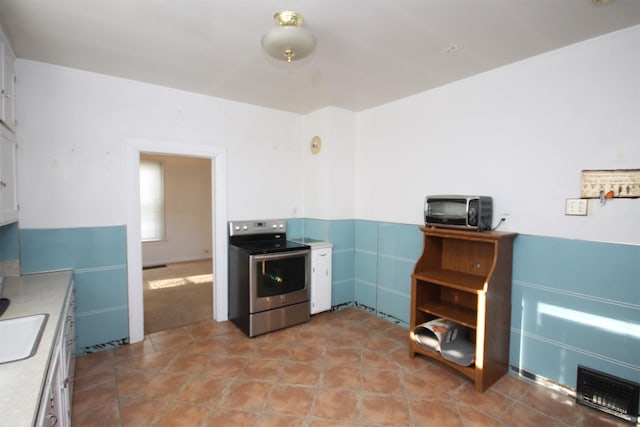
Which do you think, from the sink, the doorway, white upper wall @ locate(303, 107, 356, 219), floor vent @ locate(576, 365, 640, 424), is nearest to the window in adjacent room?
the doorway

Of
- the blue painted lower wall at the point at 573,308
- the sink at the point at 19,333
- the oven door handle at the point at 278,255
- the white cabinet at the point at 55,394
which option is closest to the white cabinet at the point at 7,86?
the sink at the point at 19,333

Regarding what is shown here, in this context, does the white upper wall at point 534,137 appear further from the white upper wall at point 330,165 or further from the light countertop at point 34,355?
the light countertop at point 34,355

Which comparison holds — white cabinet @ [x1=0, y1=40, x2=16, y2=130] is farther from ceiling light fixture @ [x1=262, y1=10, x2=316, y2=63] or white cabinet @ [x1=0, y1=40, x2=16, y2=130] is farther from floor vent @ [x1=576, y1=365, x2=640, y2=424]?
floor vent @ [x1=576, y1=365, x2=640, y2=424]

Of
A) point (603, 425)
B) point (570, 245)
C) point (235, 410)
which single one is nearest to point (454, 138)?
point (570, 245)

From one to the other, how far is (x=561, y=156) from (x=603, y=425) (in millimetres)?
1724

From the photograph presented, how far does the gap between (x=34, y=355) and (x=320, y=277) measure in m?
2.64

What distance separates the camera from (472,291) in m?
2.21

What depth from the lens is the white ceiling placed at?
67.5 inches

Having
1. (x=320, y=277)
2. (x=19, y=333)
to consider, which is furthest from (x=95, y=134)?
(x=320, y=277)

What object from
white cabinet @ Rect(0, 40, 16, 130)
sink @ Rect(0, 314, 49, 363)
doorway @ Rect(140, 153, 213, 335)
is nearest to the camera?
sink @ Rect(0, 314, 49, 363)

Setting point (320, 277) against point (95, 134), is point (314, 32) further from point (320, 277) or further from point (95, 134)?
point (320, 277)

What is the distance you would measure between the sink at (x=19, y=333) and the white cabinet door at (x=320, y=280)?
7.71ft

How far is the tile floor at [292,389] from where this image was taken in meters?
1.94

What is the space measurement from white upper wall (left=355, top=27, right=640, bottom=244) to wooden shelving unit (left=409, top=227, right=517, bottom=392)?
37cm
